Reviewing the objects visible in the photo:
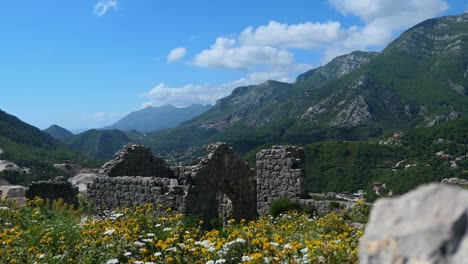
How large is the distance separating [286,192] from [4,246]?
12861 mm

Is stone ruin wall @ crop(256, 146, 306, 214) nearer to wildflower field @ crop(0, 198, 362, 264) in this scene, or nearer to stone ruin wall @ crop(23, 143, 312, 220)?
stone ruin wall @ crop(23, 143, 312, 220)

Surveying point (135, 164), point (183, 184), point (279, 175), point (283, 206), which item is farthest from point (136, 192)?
point (279, 175)

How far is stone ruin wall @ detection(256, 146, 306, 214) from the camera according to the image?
1752cm

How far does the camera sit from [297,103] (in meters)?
187

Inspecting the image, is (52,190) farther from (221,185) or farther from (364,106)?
(364,106)

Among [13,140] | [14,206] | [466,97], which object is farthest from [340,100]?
A: [14,206]

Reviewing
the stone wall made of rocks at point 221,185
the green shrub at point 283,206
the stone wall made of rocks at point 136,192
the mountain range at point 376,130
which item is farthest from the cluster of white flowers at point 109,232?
the mountain range at point 376,130

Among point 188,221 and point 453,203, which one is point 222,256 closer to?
point 453,203

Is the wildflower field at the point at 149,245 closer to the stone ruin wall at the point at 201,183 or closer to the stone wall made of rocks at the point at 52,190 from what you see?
the stone ruin wall at the point at 201,183

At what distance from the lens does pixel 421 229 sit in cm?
185

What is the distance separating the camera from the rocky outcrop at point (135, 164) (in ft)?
49.2

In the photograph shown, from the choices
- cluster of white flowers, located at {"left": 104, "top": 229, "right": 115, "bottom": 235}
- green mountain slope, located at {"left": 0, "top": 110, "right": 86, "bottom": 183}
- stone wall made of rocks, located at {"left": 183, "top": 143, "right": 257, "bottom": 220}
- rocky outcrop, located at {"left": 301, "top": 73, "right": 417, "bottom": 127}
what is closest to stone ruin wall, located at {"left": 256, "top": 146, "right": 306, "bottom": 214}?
stone wall made of rocks, located at {"left": 183, "top": 143, "right": 257, "bottom": 220}

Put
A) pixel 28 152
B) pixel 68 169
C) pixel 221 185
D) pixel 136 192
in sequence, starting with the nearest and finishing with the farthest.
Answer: pixel 136 192
pixel 221 185
pixel 68 169
pixel 28 152

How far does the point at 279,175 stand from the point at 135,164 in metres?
5.75
